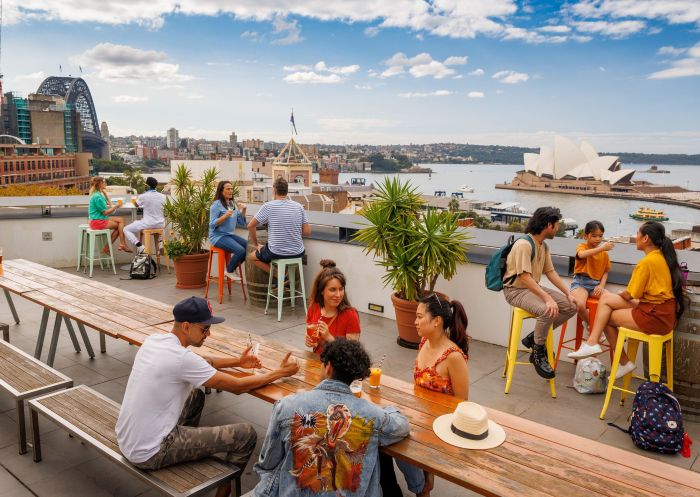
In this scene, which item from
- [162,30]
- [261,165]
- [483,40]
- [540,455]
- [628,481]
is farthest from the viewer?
[483,40]

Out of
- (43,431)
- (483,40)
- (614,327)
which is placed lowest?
(43,431)

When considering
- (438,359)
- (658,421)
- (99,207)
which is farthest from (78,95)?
(658,421)

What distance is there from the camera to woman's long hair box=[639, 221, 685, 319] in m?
3.67

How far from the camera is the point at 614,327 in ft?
13.7

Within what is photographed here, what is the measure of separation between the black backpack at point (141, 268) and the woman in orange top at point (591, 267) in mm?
6193

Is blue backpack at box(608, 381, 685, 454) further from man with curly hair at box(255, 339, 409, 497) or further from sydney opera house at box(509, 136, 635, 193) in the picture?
sydney opera house at box(509, 136, 635, 193)

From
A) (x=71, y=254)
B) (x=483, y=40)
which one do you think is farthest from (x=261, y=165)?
(x=71, y=254)

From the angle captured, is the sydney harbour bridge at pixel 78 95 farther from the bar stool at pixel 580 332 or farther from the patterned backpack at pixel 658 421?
the patterned backpack at pixel 658 421

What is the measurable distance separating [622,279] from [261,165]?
65.1m

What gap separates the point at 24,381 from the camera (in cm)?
335

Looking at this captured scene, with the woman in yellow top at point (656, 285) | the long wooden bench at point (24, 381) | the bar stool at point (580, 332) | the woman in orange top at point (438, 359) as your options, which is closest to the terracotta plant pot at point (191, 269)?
the long wooden bench at point (24, 381)

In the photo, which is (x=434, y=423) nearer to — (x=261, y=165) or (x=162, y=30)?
(x=162, y=30)

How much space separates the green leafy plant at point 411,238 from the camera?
201 inches

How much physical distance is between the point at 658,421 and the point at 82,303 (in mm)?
4285
